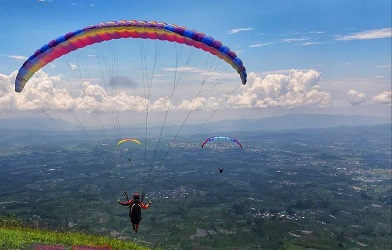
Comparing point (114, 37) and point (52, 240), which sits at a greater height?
point (114, 37)

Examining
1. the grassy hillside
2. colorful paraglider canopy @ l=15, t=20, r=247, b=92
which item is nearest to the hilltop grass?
the grassy hillside

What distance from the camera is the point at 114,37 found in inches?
713

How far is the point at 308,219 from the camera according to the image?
6772 inches

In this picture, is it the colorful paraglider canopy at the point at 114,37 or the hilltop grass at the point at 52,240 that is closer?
the hilltop grass at the point at 52,240

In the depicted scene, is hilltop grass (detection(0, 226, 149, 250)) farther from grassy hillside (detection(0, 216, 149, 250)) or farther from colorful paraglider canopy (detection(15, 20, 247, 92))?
colorful paraglider canopy (detection(15, 20, 247, 92))

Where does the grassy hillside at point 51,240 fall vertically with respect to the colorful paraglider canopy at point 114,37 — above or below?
below

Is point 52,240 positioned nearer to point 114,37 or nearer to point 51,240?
point 51,240

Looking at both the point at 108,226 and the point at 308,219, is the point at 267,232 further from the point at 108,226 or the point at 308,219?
the point at 108,226

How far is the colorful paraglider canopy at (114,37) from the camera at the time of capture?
17422 millimetres

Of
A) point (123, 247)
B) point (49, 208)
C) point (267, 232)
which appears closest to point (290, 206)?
point (267, 232)

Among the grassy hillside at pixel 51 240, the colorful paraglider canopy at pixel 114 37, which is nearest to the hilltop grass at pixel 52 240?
the grassy hillside at pixel 51 240

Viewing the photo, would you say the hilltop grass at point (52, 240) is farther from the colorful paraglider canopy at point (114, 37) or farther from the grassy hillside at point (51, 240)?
the colorful paraglider canopy at point (114, 37)

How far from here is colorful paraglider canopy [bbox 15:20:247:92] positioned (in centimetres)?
1742

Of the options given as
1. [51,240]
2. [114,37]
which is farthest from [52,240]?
[114,37]
